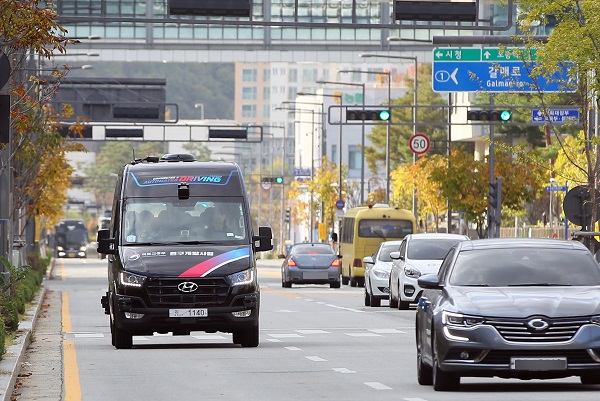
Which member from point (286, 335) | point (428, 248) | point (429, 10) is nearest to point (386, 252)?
point (428, 248)

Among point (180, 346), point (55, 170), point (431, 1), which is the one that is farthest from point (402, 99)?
point (180, 346)

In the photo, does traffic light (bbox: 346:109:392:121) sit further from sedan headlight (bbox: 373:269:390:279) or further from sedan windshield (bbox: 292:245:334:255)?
sedan headlight (bbox: 373:269:390:279)

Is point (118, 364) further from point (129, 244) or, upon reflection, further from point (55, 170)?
point (55, 170)

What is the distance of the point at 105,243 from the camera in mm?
23969

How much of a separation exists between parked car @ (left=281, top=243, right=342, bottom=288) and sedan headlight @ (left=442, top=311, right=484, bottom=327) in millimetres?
39889

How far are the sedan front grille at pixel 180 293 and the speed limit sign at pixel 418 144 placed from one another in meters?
45.7

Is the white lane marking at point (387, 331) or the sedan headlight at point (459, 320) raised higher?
the sedan headlight at point (459, 320)

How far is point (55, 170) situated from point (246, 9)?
17.7m

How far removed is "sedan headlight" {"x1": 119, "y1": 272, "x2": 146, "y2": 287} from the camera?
2325cm

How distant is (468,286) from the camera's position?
16.5 meters

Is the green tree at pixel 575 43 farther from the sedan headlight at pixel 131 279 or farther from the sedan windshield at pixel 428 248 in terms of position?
the sedan headlight at pixel 131 279

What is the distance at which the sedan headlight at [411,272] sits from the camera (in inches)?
1433

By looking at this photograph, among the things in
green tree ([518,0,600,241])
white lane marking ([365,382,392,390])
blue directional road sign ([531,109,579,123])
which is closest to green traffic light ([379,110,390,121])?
blue directional road sign ([531,109,579,123])

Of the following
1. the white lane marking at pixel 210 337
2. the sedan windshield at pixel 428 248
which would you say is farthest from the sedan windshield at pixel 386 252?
the white lane marking at pixel 210 337
